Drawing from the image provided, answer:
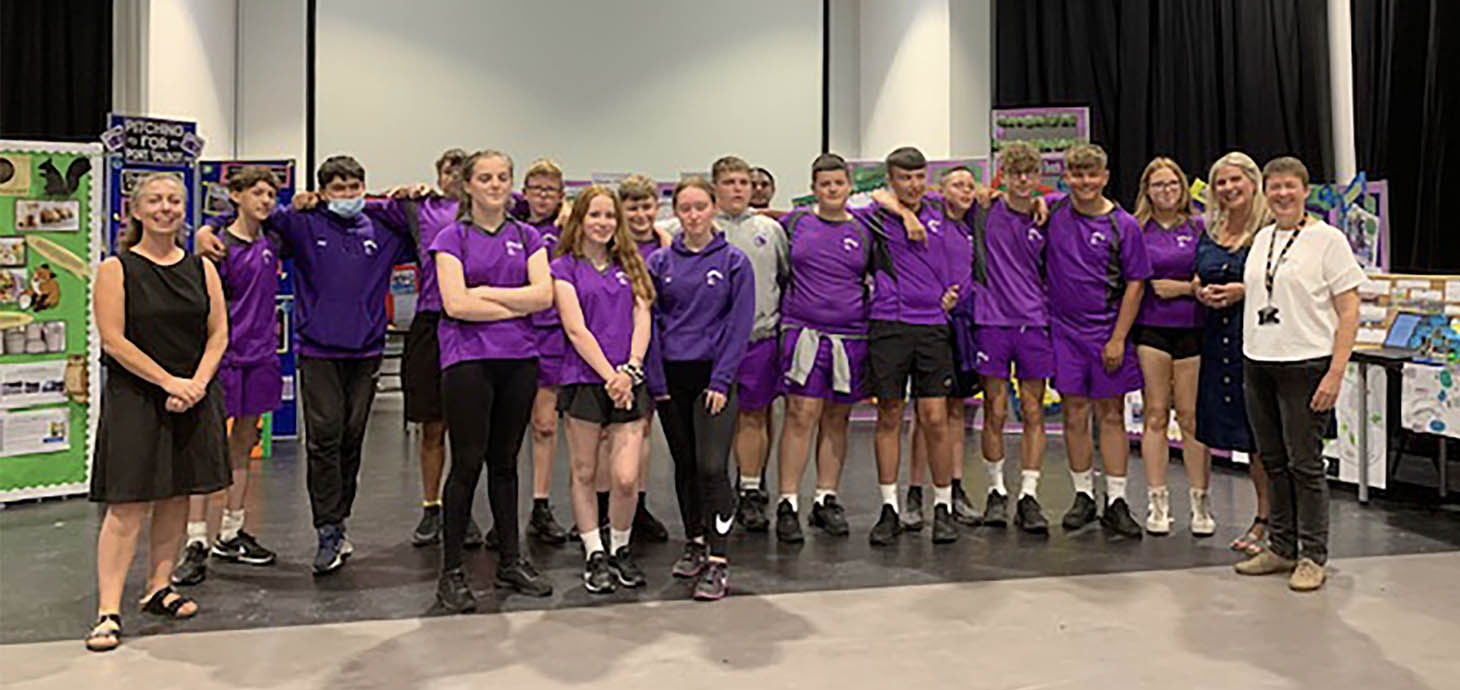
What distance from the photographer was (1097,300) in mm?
4867

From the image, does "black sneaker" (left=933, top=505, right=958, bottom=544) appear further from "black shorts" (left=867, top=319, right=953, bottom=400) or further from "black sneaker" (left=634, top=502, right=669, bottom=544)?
"black sneaker" (left=634, top=502, right=669, bottom=544)

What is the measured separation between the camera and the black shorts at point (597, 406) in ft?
13.3

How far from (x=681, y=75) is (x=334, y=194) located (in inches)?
238

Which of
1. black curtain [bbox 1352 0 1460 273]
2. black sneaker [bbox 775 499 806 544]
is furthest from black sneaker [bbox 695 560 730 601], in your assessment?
black curtain [bbox 1352 0 1460 273]

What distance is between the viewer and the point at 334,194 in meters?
4.38

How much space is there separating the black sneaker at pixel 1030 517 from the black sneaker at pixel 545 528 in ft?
6.05

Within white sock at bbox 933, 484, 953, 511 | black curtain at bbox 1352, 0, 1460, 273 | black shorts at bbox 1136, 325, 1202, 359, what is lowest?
white sock at bbox 933, 484, 953, 511

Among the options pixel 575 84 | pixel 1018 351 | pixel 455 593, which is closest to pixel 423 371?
pixel 455 593

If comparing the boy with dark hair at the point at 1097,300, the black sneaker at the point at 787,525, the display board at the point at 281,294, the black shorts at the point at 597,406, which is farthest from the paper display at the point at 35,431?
the boy with dark hair at the point at 1097,300

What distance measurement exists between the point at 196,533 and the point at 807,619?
216 cm

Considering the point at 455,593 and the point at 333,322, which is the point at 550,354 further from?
the point at 455,593

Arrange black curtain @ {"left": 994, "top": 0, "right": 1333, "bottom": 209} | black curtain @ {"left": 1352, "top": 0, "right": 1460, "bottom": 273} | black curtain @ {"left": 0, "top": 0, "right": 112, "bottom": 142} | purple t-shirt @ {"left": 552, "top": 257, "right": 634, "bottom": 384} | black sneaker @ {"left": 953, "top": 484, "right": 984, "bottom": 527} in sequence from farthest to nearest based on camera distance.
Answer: black curtain @ {"left": 0, "top": 0, "right": 112, "bottom": 142} < black curtain @ {"left": 994, "top": 0, "right": 1333, "bottom": 209} < black curtain @ {"left": 1352, "top": 0, "right": 1460, "bottom": 273} < black sneaker @ {"left": 953, "top": 484, "right": 984, "bottom": 527} < purple t-shirt @ {"left": 552, "top": 257, "right": 634, "bottom": 384}

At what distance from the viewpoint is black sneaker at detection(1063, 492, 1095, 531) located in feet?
16.7

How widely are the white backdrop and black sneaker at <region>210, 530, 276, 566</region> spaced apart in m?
5.25
